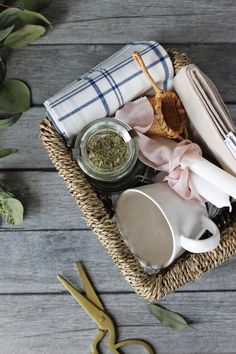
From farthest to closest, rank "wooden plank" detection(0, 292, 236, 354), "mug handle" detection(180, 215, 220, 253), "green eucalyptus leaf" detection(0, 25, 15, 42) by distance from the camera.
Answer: "wooden plank" detection(0, 292, 236, 354)
"green eucalyptus leaf" detection(0, 25, 15, 42)
"mug handle" detection(180, 215, 220, 253)

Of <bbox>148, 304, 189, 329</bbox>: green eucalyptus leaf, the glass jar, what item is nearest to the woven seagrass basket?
the glass jar

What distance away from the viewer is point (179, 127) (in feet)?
2.77

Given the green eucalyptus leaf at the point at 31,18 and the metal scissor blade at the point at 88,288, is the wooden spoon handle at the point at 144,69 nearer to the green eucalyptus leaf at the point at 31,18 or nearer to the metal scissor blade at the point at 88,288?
the green eucalyptus leaf at the point at 31,18

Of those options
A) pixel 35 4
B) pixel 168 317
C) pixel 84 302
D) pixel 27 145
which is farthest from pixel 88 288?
pixel 35 4

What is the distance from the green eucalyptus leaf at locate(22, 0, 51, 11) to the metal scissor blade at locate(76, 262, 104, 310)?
1.35ft

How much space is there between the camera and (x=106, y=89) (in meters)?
0.83

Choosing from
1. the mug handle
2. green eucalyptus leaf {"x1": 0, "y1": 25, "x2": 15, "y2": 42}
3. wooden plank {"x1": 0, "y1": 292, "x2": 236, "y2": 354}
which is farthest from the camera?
wooden plank {"x1": 0, "y1": 292, "x2": 236, "y2": 354}

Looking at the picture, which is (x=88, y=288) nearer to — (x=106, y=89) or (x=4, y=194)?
(x=4, y=194)

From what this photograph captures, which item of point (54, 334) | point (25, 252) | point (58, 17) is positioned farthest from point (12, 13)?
point (54, 334)

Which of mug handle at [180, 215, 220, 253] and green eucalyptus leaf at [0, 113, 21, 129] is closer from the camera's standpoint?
mug handle at [180, 215, 220, 253]

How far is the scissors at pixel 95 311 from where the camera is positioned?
3.12 ft

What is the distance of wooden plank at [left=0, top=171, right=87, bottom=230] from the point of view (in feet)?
3.14

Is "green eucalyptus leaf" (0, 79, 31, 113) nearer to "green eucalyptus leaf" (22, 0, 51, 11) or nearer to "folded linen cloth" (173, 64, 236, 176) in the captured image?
"green eucalyptus leaf" (22, 0, 51, 11)

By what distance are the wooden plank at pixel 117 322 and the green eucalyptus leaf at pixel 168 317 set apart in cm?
1
